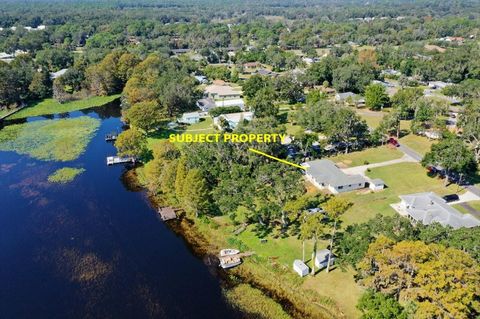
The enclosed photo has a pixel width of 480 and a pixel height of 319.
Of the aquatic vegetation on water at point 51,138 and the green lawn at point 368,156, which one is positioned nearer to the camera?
the green lawn at point 368,156

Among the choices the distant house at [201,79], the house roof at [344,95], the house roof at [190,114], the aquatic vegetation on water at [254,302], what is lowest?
the aquatic vegetation on water at [254,302]

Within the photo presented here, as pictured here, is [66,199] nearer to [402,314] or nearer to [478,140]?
[402,314]

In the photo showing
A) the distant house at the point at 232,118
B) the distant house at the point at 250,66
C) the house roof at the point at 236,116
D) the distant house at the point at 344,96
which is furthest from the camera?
the distant house at the point at 250,66

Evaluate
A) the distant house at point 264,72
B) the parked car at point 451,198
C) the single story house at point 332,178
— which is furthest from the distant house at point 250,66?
the parked car at point 451,198

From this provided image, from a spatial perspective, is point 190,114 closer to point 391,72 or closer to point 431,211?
point 431,211

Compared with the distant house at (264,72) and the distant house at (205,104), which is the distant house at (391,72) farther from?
the distant house at (205,104)

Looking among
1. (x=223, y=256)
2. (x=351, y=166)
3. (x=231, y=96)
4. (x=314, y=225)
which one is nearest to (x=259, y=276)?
(x=223, y=256)

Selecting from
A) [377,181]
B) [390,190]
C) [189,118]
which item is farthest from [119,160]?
[390,190]
